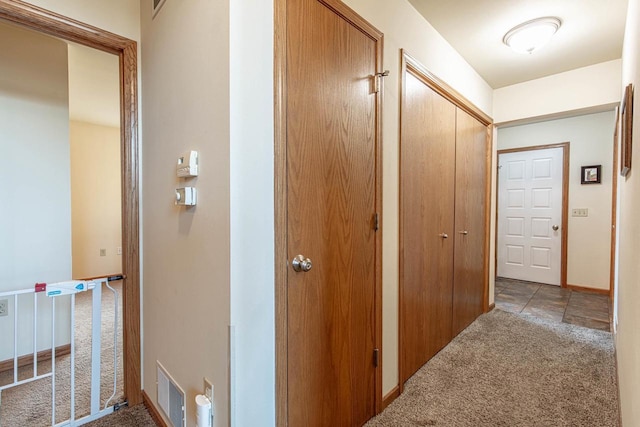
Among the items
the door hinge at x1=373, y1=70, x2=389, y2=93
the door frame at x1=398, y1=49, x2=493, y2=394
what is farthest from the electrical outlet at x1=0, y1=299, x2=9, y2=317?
the door hinge at x1=373, y1=70, x2=389, y2=93

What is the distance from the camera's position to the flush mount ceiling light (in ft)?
6.99

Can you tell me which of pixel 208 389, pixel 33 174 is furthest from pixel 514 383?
pixel 33 174

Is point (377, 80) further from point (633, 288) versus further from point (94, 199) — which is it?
point (94, 199)

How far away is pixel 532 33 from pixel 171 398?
11.0ft

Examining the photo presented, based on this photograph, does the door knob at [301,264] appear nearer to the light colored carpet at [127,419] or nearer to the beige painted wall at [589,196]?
the light colored carpet at [127,419]

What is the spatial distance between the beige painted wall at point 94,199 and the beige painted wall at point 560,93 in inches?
210

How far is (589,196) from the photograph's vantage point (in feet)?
13.4

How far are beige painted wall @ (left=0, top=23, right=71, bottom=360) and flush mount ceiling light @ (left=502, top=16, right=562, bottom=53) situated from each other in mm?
3604

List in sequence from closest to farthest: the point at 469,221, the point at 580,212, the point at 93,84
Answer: the point at 469,221 < the point at 93,84 < the point at 580,212

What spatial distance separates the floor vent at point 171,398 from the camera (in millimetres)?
1402

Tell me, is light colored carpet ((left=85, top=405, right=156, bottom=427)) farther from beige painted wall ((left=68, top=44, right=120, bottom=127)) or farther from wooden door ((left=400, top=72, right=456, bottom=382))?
beige painted wall ((left=68, top=44, right=120, bottom=127))

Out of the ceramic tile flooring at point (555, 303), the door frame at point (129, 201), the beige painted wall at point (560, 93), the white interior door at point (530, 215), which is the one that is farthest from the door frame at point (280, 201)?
the white interior door at point (530, 215)

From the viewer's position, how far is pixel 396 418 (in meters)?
1.67

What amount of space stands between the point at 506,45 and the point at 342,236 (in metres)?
2.31
